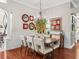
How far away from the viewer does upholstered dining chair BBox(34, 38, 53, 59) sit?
1.45 metres

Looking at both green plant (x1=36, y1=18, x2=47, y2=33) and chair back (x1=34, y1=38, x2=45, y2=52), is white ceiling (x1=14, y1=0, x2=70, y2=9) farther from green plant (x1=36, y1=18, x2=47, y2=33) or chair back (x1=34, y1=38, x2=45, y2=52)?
chair back (x1=34, y1=38, x2=45, y2=52)

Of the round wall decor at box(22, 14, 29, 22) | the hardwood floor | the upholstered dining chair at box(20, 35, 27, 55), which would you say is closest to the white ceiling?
the round wall decor at box(22, 14, 29, 22)

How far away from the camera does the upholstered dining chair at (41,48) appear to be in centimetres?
145

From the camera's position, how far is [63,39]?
57.9 inches

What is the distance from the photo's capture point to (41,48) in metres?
1.54

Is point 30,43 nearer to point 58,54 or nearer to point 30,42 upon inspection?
point 30,42

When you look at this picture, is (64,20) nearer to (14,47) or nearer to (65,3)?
(65,3)

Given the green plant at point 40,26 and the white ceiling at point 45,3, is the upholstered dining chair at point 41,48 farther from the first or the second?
the white ceiling at point 45,3

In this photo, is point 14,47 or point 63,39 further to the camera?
point 63,39

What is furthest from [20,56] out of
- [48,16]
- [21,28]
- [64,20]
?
[64,20]

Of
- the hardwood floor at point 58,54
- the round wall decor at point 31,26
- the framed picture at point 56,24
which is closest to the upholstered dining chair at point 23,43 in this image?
the hardwood floor at point 58,54

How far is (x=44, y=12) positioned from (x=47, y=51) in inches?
30.3

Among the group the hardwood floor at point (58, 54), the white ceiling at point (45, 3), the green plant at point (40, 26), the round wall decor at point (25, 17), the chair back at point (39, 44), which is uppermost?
the white ceiling at point (45, 3)

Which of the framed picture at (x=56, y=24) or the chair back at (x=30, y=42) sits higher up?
the framed picture at (x=56, y=24)
